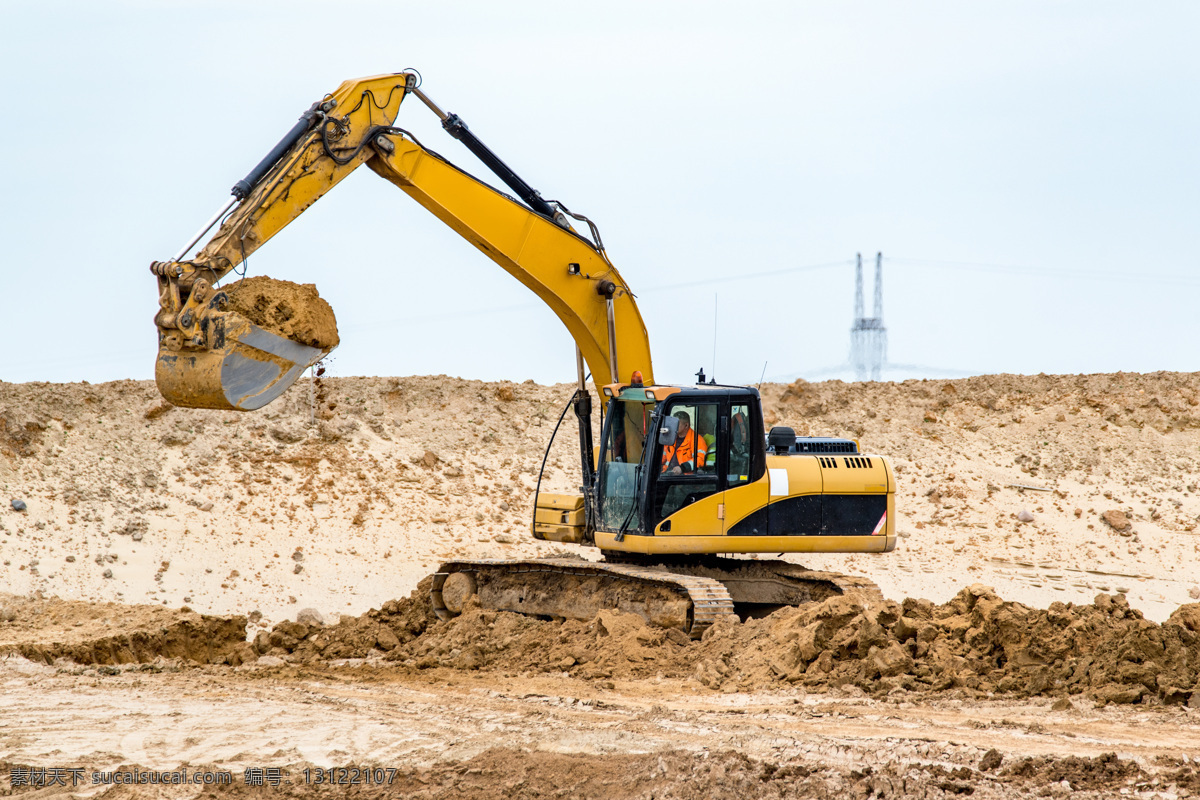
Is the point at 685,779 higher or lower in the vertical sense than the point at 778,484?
lower

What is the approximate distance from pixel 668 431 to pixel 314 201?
3.59 meters

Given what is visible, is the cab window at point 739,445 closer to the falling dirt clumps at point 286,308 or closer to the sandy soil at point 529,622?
the sandy soil at point 529,622

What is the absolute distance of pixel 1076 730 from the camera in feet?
22.7

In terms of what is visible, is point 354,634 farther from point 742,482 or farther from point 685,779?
point 685,779

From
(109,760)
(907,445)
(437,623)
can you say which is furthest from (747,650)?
(907,445)

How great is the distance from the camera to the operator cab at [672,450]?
10422 mm

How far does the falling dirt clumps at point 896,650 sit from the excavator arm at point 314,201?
263 cm

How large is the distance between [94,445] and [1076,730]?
741 inches

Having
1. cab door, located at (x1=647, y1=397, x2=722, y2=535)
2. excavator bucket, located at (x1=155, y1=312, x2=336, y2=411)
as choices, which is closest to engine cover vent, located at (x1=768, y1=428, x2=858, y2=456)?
cab door, located at (x1=647, y1=397, x2=722, y2=535)

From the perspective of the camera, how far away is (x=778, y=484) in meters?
10.7

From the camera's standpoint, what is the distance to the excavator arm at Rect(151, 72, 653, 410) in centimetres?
865

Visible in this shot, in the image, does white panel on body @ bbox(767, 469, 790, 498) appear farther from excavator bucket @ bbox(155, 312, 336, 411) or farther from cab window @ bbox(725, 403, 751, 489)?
excavator bucket @ bbox(155, 312, 336, 411)

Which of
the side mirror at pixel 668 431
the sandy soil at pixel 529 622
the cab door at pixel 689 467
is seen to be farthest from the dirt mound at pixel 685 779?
the side mirror at pixel 668 431

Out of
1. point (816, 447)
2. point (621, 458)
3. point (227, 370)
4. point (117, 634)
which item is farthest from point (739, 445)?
point (117, 634)
